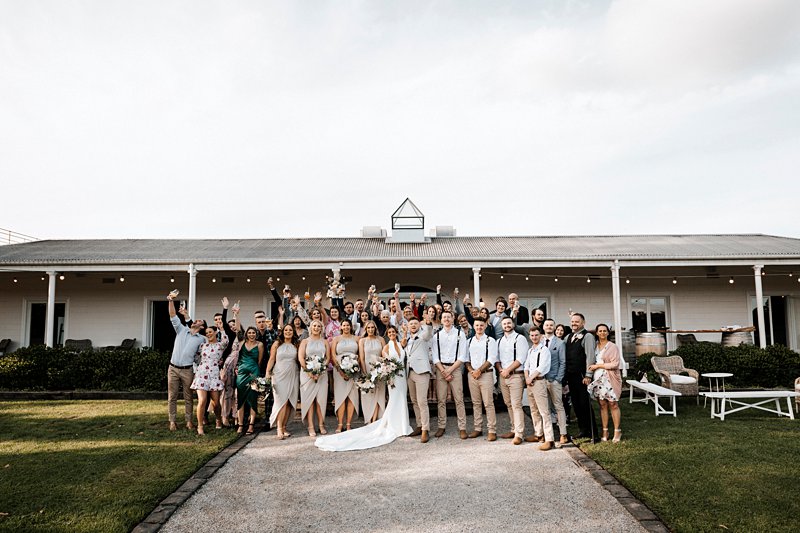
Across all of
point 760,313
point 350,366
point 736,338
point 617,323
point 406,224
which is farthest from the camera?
point 406,224

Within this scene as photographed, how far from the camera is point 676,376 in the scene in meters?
9.68

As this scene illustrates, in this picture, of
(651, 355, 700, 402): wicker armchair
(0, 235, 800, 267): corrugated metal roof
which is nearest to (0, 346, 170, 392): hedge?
(0, 235, 800, 267): corrugated metal roof

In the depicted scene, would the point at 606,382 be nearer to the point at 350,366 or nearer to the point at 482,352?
the point at 482,352

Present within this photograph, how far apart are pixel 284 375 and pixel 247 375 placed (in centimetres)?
55

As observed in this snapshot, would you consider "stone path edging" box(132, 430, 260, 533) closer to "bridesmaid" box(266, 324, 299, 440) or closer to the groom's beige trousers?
"bridesmaid" box(266, 324, 299, 440)

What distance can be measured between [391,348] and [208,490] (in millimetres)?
3186

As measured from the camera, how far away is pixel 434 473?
5656 mm

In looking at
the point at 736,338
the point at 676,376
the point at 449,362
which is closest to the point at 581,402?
the point at 449,362

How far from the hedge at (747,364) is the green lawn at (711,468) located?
300 cm

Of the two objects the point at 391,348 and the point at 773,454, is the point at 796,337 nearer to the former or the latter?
the point at 773,454

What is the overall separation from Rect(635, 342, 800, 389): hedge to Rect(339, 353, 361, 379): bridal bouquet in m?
6.78

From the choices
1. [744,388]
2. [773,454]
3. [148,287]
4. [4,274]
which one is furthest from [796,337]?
[4,274]

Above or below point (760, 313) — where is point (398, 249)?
above

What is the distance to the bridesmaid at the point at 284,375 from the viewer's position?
296 inches
